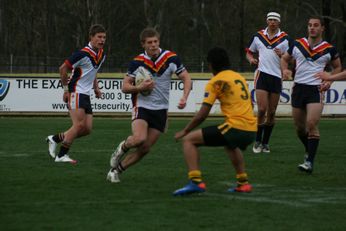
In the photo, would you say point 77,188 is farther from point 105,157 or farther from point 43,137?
point 43,137

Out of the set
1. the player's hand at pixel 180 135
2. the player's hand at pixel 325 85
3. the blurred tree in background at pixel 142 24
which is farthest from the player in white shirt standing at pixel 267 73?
the blurred tree in background at pixel 142 24

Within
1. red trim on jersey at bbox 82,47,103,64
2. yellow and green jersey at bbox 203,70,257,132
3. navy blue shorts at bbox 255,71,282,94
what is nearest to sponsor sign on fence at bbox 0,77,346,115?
navy blue shorts at bbox 255,71,282,94

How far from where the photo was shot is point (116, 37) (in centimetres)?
6184

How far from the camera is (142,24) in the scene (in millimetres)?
61281

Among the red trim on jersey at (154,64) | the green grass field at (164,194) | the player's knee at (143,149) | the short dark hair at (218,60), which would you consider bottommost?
the green grass field at (164,194)

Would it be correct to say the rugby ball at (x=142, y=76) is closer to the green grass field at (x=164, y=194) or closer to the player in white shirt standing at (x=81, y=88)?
the green grass field at (x=164, y=194)

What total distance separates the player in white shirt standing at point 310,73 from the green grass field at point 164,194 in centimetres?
69

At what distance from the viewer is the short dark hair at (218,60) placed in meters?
9.15

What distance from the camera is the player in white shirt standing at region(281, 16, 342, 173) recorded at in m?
11.8

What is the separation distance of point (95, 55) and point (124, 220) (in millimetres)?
5280

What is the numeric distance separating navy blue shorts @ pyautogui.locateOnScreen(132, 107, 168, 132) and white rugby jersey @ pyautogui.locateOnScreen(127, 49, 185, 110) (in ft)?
0.16

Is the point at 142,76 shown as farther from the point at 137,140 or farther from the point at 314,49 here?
the point at 314,49

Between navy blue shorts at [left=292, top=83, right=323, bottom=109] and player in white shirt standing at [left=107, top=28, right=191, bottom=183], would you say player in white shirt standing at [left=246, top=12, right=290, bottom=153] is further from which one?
player in white shirt standing at [left=107, top=28, right=191, bottom=183]

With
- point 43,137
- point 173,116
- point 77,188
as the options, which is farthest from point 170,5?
point 77,188
